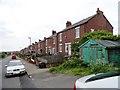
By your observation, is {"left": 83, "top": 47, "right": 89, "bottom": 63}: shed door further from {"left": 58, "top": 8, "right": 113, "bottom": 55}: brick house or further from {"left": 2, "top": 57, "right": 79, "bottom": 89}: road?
{"left": 58, "top": 8, "right": 113, "bottom": 55}: brick house

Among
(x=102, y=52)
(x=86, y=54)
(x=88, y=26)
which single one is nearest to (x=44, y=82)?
(x=102, y=52)

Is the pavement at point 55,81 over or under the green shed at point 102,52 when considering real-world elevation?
under

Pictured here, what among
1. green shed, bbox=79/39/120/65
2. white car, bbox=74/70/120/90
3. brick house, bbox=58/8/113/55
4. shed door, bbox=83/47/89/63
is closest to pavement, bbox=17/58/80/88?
green shed, bbox=79/39/120/65

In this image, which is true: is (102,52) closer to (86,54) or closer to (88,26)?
(86,54)

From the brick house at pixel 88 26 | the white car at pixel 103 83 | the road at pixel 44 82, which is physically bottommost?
the road at pixel 44 82

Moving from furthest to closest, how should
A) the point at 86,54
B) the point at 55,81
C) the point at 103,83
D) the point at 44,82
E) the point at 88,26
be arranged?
the point at 88,26 → the point at 86,54 → the point at 44,82 → the point at 55,81 → the point at 103,83

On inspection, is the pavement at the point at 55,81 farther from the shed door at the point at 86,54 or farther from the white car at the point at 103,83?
the white car at the point at 103,83

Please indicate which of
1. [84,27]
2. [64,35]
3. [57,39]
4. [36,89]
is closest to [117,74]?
[36,89]

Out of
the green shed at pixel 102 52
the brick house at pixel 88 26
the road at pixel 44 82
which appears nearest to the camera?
the road at pixel 44 82

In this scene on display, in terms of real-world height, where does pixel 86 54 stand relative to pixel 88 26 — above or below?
below

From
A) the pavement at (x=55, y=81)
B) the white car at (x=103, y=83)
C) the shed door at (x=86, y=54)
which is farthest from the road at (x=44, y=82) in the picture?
the white car at (x=103, y=83)

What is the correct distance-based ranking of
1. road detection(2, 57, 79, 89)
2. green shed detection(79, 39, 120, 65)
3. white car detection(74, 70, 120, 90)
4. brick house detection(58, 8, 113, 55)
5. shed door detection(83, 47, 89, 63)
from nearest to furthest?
white car detection(74, 70, 120, 90), road detection(2, 57, 79, 89), green shed detection(79, 39, 120, 65), shed door detection(83, 47, 89, 63), brick house detection(58, 8, 113, 55)

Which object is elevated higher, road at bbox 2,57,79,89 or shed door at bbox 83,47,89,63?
shed door at bbox 83,47,89,63

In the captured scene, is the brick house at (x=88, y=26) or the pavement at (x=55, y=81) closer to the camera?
the pavement at (x=55, y=81)
